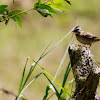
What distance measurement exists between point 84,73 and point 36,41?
3.70 metres

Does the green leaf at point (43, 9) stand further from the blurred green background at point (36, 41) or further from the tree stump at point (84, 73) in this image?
the blurred green background at point (36, 41)

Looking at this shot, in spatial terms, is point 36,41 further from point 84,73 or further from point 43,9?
point 43,9

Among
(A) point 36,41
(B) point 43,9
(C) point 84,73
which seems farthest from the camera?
(A) point 36,41

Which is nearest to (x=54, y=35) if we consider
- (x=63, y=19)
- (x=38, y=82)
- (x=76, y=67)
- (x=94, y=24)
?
(x=63, y=19)

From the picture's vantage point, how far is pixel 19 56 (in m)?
4.78

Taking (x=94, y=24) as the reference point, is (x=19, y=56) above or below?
below

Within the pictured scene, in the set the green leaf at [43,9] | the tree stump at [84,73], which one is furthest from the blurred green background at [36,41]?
the green leaf at [43,9]

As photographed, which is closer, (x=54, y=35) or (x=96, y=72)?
(x=96, y=72)

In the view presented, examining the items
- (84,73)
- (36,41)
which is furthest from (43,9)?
(36,41)

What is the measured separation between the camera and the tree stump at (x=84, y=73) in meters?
1.30

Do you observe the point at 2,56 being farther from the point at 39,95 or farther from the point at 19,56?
the point at 39,95

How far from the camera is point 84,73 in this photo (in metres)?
1.40

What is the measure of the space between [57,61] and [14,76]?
0.72 meters

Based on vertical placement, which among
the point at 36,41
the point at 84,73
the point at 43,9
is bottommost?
the point at 36,41
